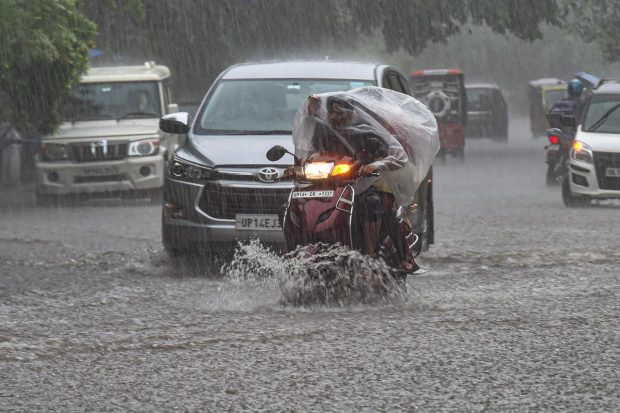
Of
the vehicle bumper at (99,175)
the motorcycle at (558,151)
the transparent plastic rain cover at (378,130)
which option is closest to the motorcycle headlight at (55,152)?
the vehicle bumper at (99,175)

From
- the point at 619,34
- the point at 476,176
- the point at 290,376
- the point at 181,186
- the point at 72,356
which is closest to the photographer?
the point at 290,376

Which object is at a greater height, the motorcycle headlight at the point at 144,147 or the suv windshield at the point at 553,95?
the motorcycle headlight at the point at 144,147

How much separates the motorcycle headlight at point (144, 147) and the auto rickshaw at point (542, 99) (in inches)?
1604

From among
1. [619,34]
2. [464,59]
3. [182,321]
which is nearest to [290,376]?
[182,321]

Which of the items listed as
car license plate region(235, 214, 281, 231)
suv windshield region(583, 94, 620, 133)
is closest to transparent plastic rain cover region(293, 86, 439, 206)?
car license plate region(235, 214, 281, 231)

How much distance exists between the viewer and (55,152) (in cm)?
2195

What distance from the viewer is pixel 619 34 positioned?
47250 mm

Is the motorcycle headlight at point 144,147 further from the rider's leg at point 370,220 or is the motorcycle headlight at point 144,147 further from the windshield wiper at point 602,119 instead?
the rider's leg at point 370,220

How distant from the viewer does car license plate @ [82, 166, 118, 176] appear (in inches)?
859

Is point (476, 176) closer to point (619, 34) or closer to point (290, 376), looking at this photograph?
point (619, 34)

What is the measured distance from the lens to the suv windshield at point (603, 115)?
819 inches

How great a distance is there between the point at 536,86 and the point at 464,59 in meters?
48.7

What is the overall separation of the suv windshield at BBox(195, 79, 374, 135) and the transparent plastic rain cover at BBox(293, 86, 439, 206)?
2.23 metres

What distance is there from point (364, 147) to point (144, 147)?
1283 cm
